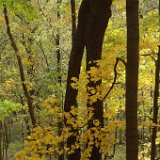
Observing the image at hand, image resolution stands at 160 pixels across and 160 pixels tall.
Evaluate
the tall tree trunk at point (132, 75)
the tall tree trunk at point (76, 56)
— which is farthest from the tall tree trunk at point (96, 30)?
the tall tree trunk at point (132, 75)

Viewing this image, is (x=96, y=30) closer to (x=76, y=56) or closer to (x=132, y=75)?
(x=76, y=56)

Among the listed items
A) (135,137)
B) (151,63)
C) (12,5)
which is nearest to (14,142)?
(151,63)

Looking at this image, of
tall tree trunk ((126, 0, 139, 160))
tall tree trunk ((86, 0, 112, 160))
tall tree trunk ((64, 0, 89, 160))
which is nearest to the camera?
tall tree trunk ((126, 0, 139, 160))

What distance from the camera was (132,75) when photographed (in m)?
3.74

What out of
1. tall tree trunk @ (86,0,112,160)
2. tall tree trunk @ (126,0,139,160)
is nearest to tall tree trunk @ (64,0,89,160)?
tall tree trunk @ (86,0,112,160)

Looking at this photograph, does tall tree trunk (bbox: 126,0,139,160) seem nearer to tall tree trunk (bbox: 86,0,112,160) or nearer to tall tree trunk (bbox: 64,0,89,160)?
tall tree trunk (bbox: 86,0,112,160)

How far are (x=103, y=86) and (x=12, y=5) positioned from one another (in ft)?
10.2

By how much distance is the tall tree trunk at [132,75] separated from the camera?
12.1 feet

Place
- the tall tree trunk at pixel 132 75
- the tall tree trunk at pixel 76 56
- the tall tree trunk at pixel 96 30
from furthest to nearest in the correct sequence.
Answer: the tall tree trunk at pixel 76 56, the tall tree trunk at pixel 96 30, the tall tree trunk at pixel 132 75

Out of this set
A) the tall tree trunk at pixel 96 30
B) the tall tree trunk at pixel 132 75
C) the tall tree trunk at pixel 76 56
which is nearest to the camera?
the tall tree trunk at pixel 132 75

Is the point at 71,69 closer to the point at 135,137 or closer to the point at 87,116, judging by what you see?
the point at 87,116

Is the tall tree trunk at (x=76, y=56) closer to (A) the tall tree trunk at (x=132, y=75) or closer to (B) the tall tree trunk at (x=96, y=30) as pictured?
(B) the tall tree trunk at (x=96, y=30)

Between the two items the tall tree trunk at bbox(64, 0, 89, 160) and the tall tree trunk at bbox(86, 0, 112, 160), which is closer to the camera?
the tall tree trunk at bbox(86, 0, 112, 160)

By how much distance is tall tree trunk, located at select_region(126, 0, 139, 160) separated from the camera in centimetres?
369
